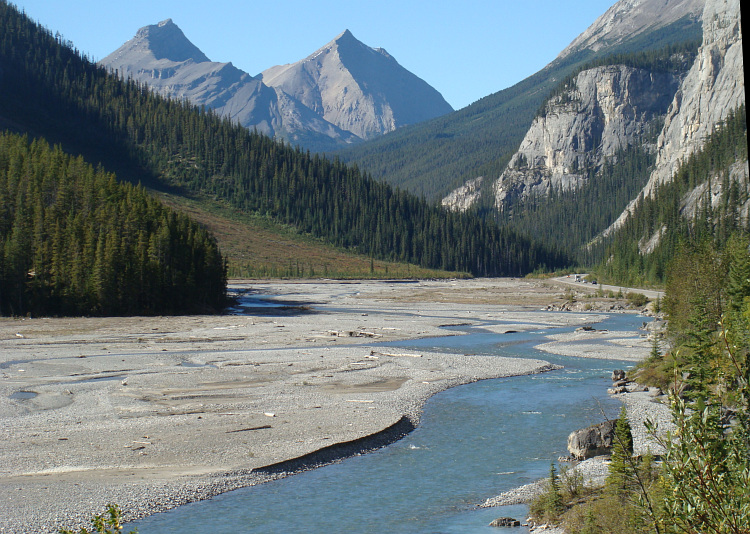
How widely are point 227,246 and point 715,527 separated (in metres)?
162

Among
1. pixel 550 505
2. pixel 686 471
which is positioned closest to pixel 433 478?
pixel 550 505

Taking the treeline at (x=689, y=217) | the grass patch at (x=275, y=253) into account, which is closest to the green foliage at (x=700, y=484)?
the treeline at (x=689, y=217)

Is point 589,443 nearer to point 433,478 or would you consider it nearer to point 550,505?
point 433,478

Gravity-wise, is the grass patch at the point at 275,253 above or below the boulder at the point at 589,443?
above

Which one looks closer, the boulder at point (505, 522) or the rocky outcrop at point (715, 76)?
the boulder at point (505, 522)

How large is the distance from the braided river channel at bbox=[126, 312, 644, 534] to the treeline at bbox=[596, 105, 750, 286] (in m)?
90.1

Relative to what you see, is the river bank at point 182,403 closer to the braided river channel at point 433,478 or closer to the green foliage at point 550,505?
the braided river channel at point 433,478

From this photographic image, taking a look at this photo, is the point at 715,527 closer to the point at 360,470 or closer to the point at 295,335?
the point at 360,470

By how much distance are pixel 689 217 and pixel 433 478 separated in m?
141

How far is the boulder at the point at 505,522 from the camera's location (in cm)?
1769

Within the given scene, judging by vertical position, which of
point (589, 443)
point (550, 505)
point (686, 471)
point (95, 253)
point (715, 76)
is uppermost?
point (715, 76)

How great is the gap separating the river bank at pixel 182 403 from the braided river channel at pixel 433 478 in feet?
3.76

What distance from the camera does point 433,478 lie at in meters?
21.7

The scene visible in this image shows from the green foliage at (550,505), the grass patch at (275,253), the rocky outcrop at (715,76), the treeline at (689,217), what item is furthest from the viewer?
the rocky outcrop at (715,76)
